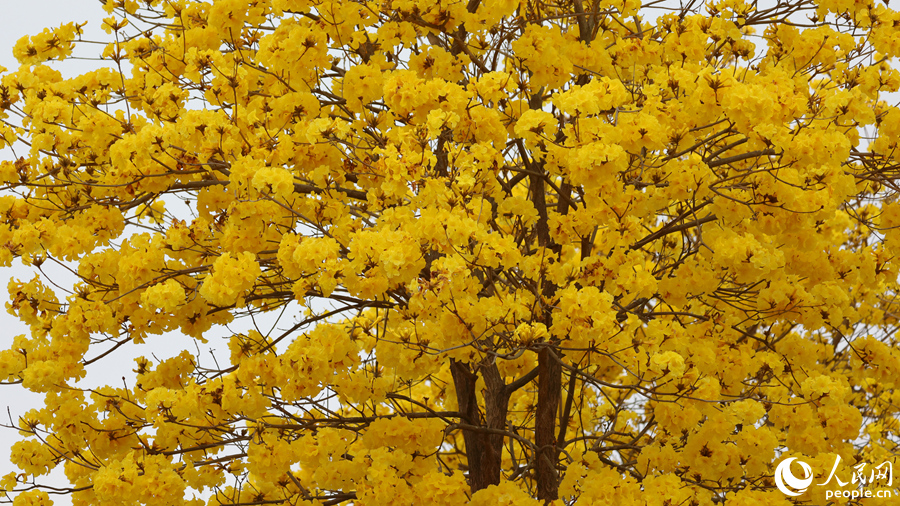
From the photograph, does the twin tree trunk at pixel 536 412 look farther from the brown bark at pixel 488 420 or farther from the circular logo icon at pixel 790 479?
the circular logo icon at pixel 790 479

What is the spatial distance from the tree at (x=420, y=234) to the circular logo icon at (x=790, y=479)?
0.07m

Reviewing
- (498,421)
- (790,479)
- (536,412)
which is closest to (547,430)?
(536,412)

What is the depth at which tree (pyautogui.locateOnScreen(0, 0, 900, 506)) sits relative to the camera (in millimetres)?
4617

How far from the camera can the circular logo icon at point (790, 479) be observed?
5.26 metres

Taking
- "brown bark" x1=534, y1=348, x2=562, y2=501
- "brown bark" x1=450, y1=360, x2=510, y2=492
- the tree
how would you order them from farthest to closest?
"brown bark" x1=450, y1=360, x2=510, y2=492, "brown bark" x1=534, y1=348, x2=562, y2=501, the tree

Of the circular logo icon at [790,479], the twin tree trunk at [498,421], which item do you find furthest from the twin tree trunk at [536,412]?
the circular logo icon at [790,479]

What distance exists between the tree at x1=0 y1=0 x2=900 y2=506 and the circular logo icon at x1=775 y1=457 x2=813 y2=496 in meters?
0.07

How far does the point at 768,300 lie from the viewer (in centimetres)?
563

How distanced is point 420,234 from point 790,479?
2.98 metres

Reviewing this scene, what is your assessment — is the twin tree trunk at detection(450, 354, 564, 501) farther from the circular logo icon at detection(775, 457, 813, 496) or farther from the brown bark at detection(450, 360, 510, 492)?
the circular logo icon at detection(775, 457, 813, 496)

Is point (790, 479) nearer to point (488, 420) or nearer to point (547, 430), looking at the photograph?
point (547, 430)

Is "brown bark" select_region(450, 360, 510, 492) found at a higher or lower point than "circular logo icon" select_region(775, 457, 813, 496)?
higher

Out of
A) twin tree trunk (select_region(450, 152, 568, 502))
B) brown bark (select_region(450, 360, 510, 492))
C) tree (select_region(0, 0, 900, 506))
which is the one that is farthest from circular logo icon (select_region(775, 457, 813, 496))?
brown bark (select_region(450, 360, 510, 492))

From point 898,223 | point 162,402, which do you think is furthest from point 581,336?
point 898,223
